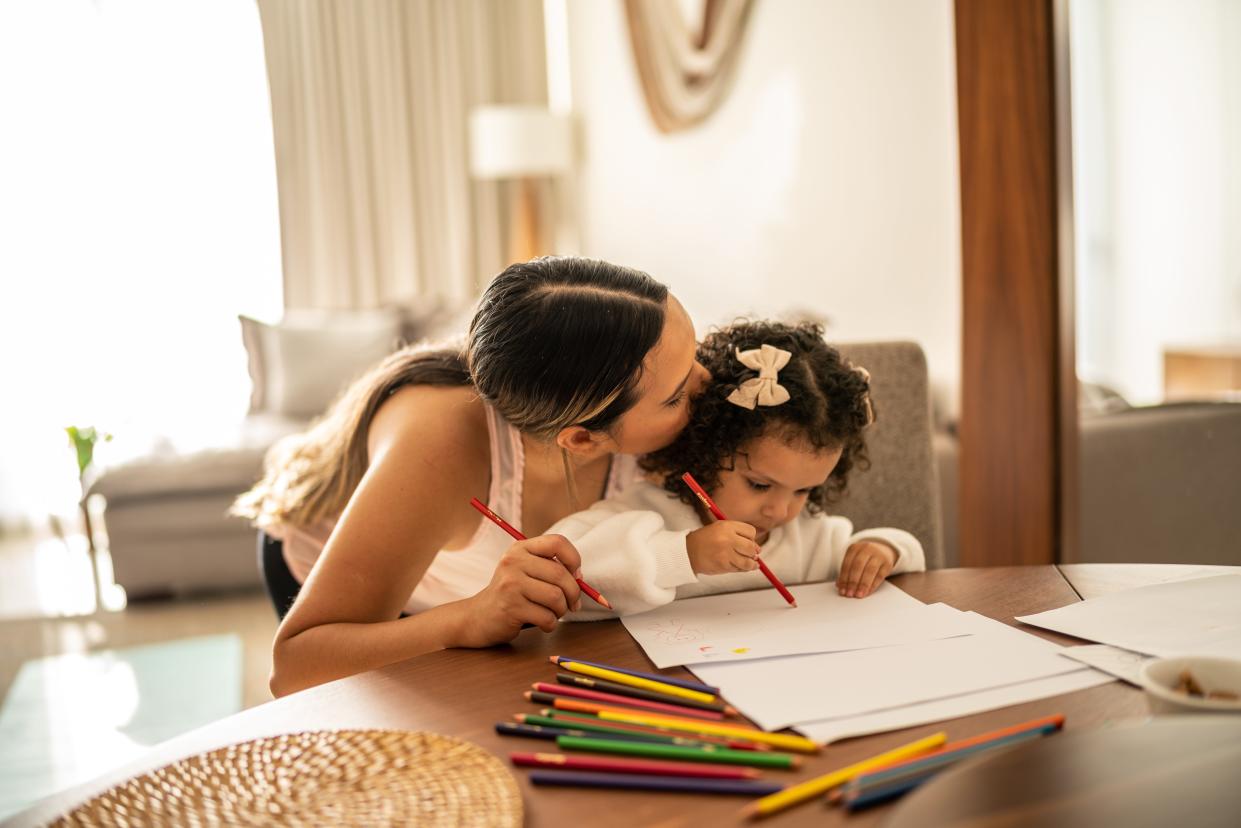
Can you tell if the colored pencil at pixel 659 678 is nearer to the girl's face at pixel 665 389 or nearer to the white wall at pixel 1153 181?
the girl's face at pixel 665 389

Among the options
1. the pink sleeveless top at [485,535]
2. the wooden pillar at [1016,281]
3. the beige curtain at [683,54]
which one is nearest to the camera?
the pink sleeveless top at [485,535]

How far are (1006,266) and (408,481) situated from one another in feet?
4.63

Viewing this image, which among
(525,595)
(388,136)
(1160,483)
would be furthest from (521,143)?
(525,595)

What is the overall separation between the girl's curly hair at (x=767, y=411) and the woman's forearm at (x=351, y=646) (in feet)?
1.15

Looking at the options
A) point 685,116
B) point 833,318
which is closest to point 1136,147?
point 833,318

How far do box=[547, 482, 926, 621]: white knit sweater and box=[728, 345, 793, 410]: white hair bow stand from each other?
0.52 feet

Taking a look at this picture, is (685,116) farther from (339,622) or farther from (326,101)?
(339,622)

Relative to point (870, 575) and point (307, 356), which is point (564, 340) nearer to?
point (870, 575)

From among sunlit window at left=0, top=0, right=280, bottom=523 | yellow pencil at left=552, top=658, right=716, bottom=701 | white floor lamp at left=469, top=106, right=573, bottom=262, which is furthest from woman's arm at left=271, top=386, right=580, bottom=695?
white floor lamp at left=469, top=106, right=573, bottom=262

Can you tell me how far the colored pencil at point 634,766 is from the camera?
618 mm

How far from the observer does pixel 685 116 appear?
3908 millimetres

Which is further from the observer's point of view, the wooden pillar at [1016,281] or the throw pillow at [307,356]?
the throw pillow at [307,356]

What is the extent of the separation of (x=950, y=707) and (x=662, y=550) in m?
0.37

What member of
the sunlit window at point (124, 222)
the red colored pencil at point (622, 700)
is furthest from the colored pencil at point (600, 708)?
the sunlit window at point (124, 222)
